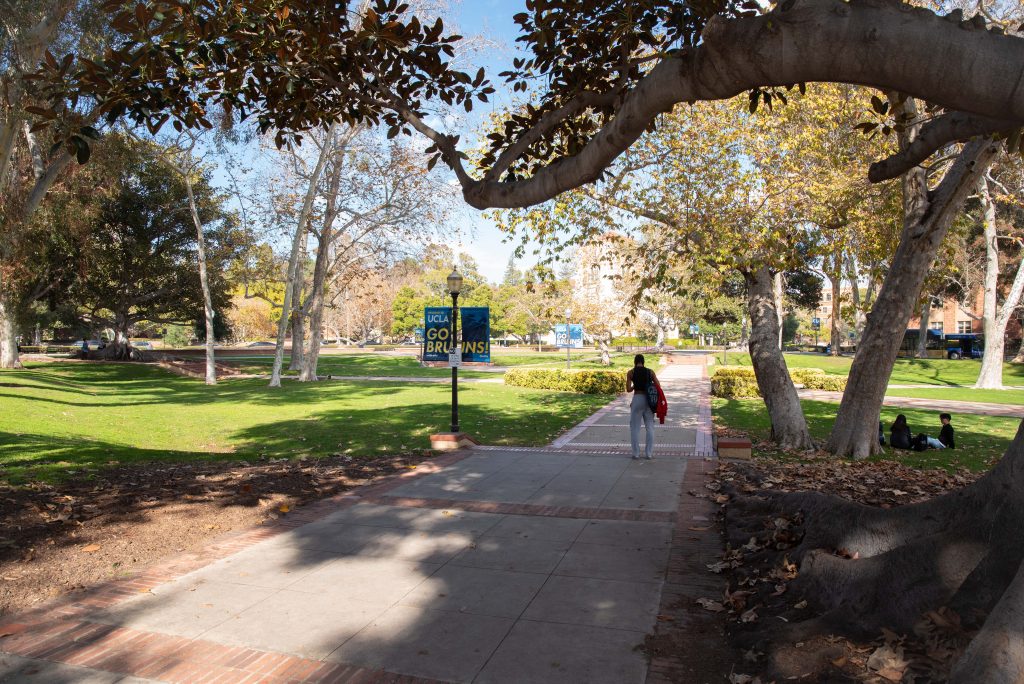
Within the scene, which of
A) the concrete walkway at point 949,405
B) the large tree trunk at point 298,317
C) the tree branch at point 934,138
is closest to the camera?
the tree branch at point 934,138

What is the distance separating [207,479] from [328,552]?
11.2 ft

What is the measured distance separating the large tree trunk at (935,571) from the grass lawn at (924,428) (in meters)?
6.98

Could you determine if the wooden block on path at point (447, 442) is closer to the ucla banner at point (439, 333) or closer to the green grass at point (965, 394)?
the ucla banner at point (439, 333)

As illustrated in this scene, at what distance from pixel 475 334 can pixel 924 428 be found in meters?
11.0

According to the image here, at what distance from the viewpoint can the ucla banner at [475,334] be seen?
13.2 m

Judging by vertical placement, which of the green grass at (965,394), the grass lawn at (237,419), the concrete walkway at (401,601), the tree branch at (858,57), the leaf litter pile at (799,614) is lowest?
the grass lawn at (237,419)

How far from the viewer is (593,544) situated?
597 cm

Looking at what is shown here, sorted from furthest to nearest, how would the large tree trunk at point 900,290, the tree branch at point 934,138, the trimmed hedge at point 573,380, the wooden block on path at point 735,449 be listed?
the trimmed hedge at point 573,380 → the wooden block on path at point 735,449 → the large tree trunk at point 900,290 → the tree branch at point 934,138

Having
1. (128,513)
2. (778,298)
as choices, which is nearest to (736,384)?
(778,298)

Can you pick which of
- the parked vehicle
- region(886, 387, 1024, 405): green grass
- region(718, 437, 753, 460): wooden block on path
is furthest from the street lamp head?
Answer: the parked vehicle

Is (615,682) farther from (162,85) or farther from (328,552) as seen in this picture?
(162,85)

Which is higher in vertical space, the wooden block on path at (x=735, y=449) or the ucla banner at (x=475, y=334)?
the ucla banner at (x=475, y=334)

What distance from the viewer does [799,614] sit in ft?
A: 13.0

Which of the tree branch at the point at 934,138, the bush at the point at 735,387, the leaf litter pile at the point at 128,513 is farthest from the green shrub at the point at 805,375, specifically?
the tree branch at the point at 934,138
